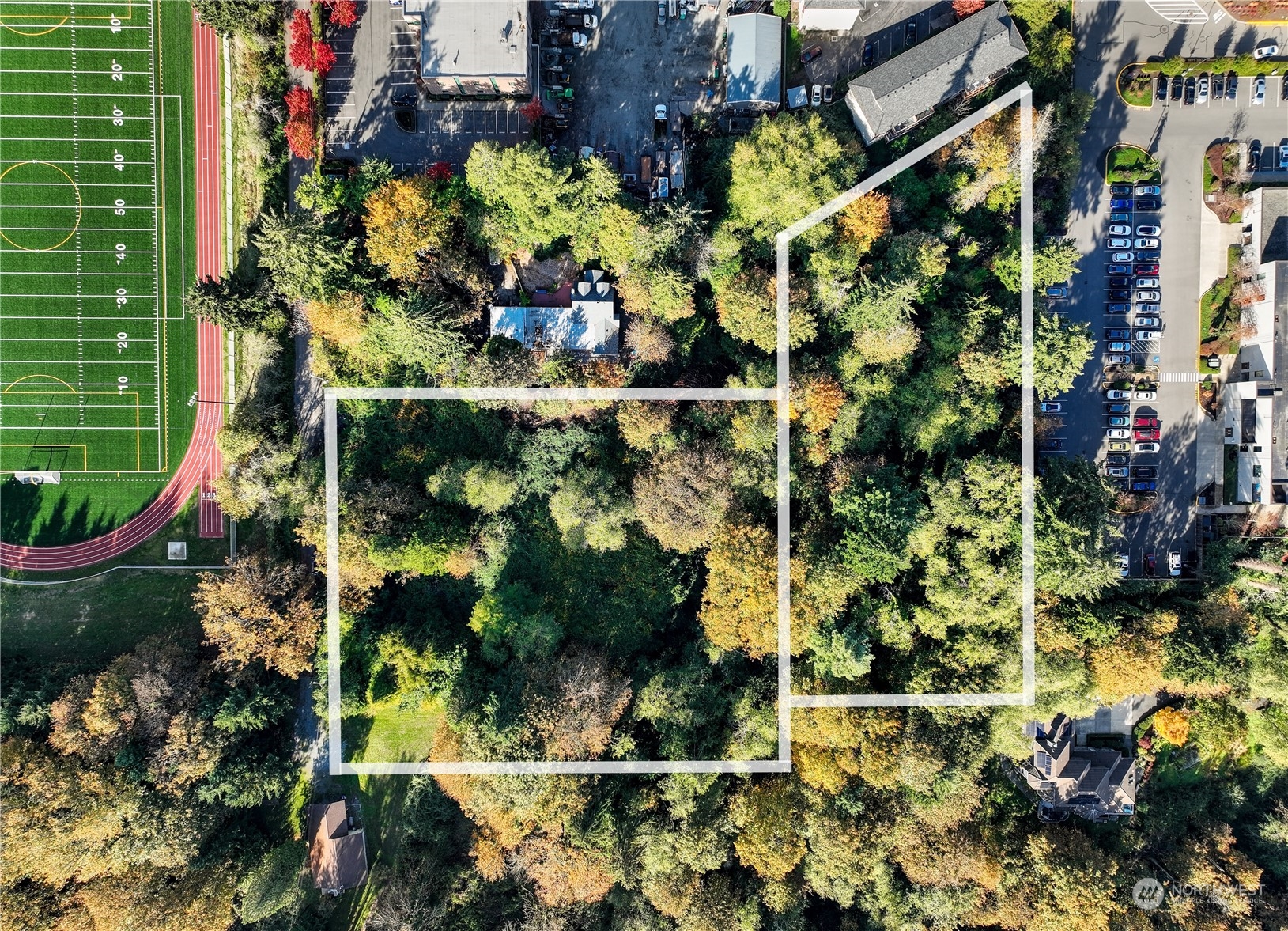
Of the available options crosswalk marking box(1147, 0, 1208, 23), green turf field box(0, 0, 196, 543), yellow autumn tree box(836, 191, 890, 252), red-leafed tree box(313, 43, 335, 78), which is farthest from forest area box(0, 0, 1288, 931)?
crosswalk marking box(1147, 0, 1208, 23)

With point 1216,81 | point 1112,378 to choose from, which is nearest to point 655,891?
point 1112,378

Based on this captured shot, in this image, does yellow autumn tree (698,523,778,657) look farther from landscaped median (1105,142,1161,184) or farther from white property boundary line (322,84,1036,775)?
landscaped median (1105,142,1161,184)

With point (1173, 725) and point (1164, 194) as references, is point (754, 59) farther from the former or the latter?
point (1173, 725)

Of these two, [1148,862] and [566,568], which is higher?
[566,568]

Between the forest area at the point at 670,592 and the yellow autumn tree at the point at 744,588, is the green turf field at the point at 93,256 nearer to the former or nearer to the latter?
the forest area at the point at 670,592

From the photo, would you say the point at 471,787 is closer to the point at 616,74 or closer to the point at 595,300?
the point at 595,300

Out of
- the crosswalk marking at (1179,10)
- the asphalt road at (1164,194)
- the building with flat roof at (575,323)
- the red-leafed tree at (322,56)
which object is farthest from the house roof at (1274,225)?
the red-leafed tree at (322,56)
